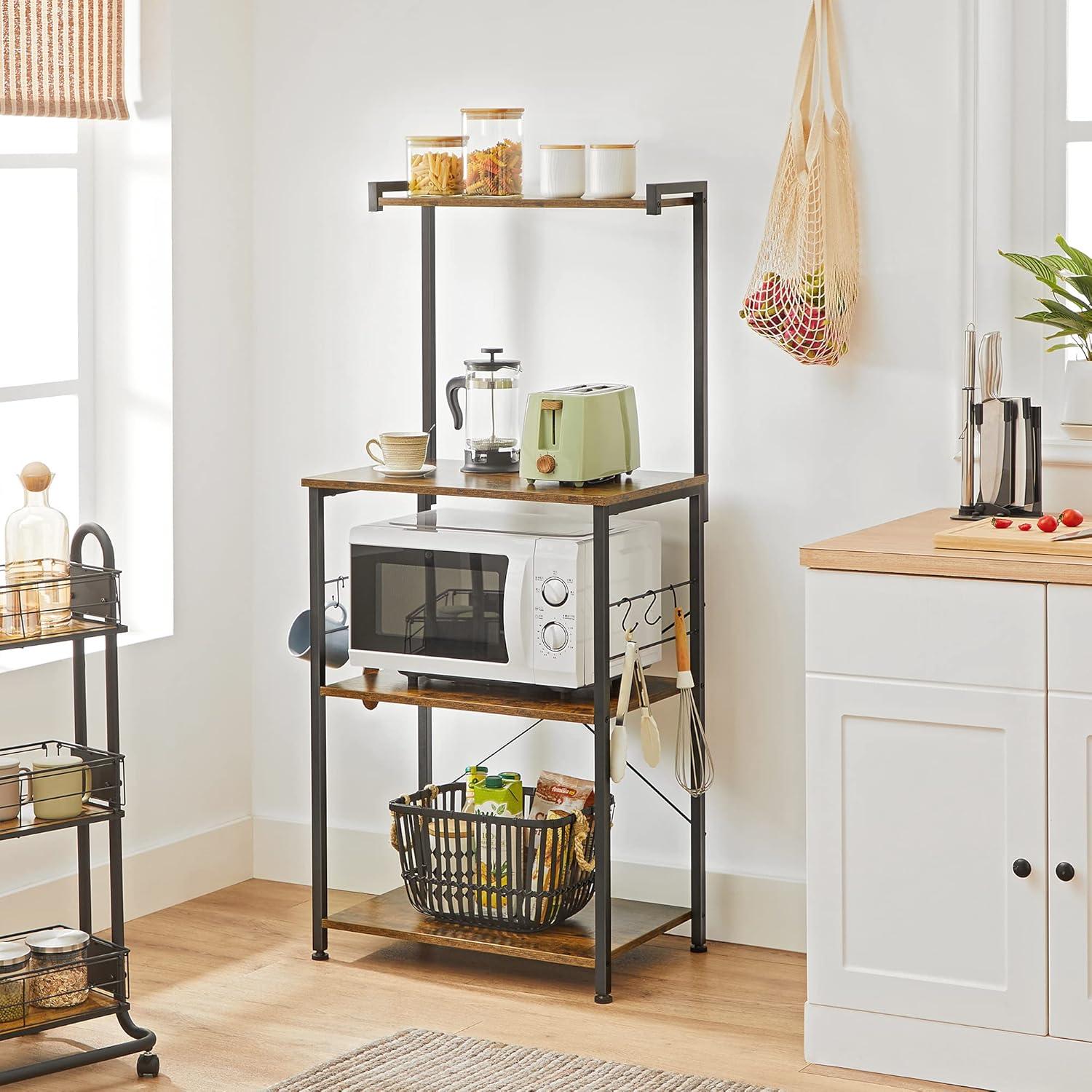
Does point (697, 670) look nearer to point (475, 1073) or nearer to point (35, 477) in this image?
point (475, 1073)

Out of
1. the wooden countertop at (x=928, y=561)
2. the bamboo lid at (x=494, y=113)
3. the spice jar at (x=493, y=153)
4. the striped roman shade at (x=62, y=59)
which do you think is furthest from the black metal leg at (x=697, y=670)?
the striped roman shade at (x=62, y=59)

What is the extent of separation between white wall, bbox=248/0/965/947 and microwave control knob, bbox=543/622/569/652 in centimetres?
46

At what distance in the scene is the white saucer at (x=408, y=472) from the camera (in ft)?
11.0

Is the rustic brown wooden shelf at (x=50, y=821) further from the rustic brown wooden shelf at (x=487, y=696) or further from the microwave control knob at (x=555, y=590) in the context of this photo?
the microwave control knob at (x=555, y=590)

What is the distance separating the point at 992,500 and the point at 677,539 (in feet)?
2.28

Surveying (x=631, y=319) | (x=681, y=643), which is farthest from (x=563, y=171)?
(x=681, y=643)

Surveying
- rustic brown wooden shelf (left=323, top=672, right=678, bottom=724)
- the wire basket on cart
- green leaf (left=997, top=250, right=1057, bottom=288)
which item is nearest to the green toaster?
rustic brown wooden shelf (left=323, top=672, right=678, bottom=724)

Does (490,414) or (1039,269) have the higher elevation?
(1039,269)

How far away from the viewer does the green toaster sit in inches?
125

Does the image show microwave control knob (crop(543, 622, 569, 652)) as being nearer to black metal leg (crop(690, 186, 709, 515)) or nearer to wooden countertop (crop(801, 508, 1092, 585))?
black metal leg (crop(690, 186, 709, 515))

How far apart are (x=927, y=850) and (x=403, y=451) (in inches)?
49.0

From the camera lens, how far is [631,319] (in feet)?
11.6

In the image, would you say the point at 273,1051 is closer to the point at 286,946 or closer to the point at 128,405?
the point at 286,946

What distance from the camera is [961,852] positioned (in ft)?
9.11
